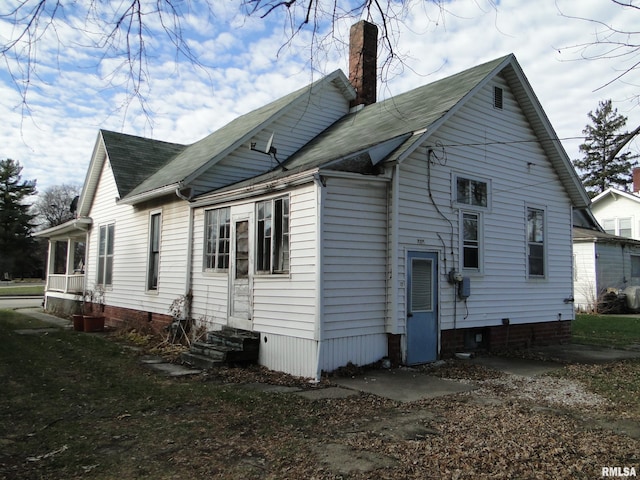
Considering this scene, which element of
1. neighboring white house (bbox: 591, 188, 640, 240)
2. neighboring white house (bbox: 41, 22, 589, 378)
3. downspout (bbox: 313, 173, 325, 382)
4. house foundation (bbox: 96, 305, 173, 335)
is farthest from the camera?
neighboring white house (bbox: 591, 188, 640, 240)

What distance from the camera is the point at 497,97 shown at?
11.8m

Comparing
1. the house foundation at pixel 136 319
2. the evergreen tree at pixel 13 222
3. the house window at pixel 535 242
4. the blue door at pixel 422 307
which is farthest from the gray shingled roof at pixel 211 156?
the evergreen tree at pixel 13 222

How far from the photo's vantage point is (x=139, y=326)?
47.7 ft

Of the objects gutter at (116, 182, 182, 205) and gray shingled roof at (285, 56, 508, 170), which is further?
gutter at (116, 182, 182, 205)

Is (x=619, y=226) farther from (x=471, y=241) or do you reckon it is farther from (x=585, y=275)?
(x=471, y=241)

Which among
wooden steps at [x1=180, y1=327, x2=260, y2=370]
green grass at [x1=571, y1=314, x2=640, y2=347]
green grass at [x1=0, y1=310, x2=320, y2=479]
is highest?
wooden steps at [x1=180, y1=327, x2=260, y2=370]

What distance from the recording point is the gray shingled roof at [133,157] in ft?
54.2

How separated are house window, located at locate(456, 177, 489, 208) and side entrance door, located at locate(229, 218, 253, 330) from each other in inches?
179

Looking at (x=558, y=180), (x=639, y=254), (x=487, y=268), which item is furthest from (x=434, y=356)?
(x=639, y=254)

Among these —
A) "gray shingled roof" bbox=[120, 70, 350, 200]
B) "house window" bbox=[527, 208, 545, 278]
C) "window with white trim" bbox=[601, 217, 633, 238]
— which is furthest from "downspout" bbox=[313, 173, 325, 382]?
"window with white trim" bbox=[601, 217, 633, 238]

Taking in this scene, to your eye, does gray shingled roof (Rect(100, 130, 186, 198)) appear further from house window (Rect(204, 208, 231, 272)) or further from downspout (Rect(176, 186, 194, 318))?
house window (Rect(204, 208, 231, 272))

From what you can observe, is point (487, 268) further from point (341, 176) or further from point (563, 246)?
point (341, 176)

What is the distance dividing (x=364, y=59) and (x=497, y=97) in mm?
4351

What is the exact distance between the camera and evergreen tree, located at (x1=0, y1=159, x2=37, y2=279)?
59406 millimetres
